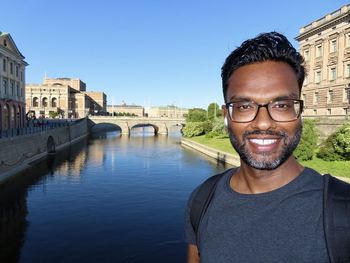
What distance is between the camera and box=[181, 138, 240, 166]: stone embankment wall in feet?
138

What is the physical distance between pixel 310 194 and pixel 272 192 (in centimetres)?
26

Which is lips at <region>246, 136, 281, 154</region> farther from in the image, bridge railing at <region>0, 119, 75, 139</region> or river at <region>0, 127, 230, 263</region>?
bridge railing at <region>0, 119, 75, 139</region>

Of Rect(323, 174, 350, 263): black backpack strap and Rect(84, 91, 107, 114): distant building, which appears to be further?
Rect(84, 91, 107, 114): distant building

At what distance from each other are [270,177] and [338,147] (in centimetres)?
3331

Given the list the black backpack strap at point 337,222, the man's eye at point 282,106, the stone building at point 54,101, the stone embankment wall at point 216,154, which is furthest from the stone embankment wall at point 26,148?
the stone building at point 54,101

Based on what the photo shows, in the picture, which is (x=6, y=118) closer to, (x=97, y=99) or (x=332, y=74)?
(x=332, y=74)

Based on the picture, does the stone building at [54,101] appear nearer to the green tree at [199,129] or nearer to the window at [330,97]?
the green tree at [199,129]

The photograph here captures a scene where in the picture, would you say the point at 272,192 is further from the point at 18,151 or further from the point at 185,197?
the point at 18,151

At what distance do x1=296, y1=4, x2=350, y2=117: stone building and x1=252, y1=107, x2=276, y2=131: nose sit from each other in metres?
44.5

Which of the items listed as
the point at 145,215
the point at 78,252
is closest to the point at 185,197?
the point at 145,215

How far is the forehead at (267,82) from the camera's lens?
8.50ft

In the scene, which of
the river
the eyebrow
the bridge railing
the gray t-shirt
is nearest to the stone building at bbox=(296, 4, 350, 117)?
the river

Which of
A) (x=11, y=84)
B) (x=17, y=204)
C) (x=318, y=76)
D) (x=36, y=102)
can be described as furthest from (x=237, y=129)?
(x=36, y=102)

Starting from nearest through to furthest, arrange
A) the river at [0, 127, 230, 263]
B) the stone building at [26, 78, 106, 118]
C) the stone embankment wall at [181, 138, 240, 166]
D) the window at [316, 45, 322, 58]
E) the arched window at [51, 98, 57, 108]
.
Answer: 1. the river at [0, 127, 230, 263]
2. the stone embankment wall at [181, 138, 240, 166]
3. the window at [316, 45, 322, 58]
4. the stone building at [26, 78, 106, 118]
5. the arched window at [51, 98, 57, 108]
